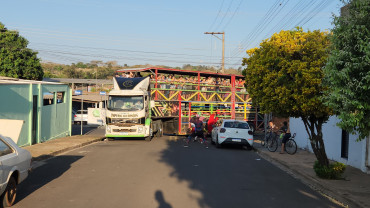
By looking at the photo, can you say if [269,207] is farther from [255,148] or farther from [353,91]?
[255,148]

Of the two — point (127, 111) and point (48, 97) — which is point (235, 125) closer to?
point (127, 111)

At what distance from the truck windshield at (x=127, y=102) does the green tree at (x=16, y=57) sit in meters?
24.7

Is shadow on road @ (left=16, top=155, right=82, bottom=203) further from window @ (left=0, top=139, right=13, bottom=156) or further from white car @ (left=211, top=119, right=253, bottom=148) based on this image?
white car @ (left=211, top=119, right=253, bottom=148)

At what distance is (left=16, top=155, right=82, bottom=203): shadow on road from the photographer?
32.1 feet

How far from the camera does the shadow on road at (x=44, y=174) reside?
9.79 meters

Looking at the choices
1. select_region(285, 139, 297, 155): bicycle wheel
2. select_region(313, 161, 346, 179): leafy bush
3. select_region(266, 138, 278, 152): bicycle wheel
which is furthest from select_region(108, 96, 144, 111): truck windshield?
select_region(313, 161, 346, 179): leafy bush

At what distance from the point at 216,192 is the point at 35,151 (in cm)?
1022

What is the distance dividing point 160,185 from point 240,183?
7.48ft

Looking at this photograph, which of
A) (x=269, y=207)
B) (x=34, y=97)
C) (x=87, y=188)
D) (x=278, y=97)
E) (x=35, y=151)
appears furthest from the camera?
(x=34, y=97)

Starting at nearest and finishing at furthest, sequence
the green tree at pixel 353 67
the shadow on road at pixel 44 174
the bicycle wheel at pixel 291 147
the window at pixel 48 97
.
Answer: the green tree at pixel 353 67, the shadow on road at pixel 44 174, the bicycle wheel at pixel 291 147, the window at pixel 48 97

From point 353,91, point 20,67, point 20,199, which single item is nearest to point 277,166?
point 353,91

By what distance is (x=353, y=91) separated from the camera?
7.59m

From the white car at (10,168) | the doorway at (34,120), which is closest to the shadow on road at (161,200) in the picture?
the white car at (10,168)

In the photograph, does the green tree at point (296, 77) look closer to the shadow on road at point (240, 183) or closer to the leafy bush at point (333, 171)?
the leafy bush at point (333, 171)
